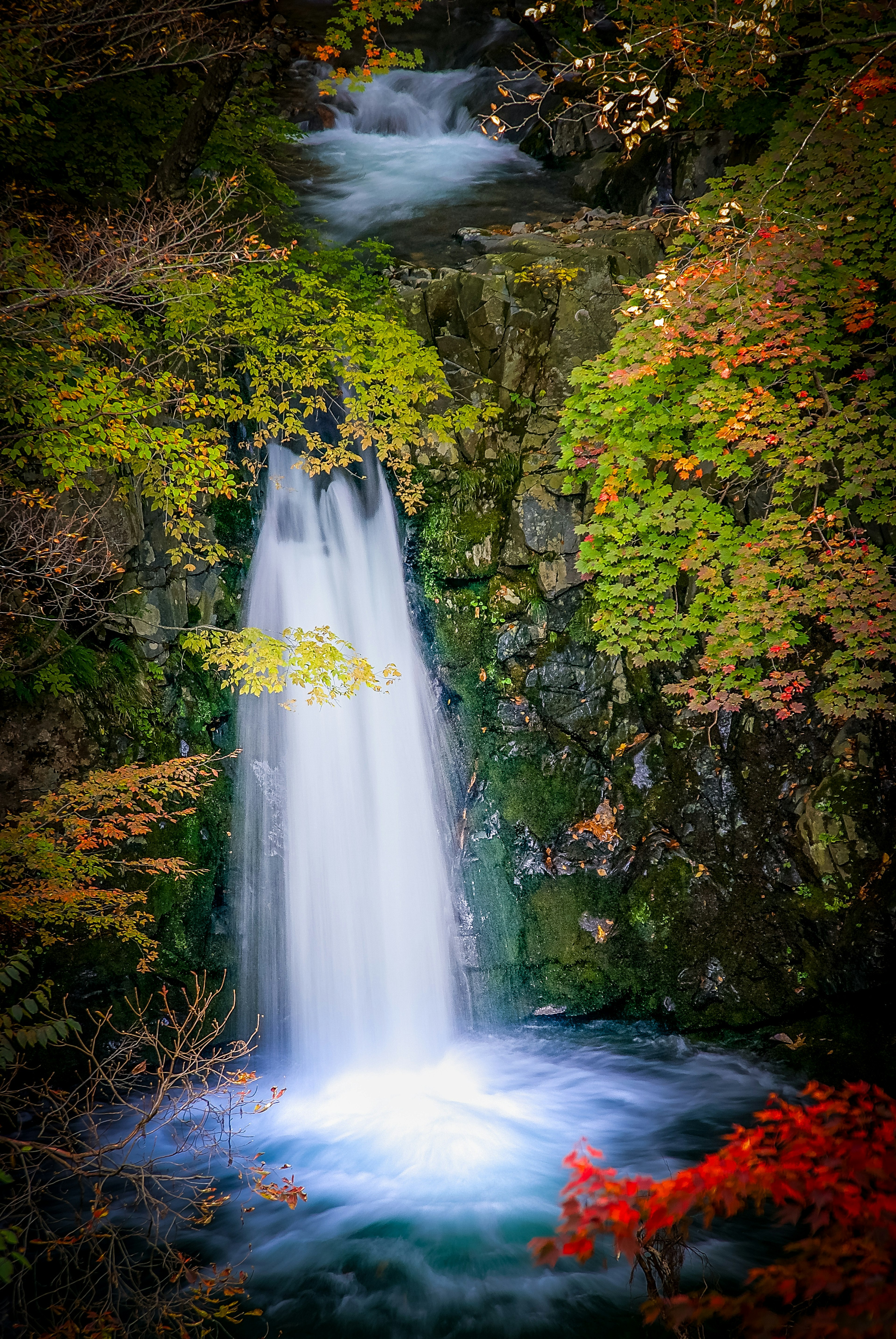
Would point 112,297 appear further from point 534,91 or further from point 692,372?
point 534,91

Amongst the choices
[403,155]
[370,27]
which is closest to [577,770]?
[370,27]

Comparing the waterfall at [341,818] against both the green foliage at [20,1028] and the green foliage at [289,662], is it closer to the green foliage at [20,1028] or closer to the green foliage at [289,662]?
the green foliage at [289,662]

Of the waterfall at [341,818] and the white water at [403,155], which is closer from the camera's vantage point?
the waterfall at [341,818]

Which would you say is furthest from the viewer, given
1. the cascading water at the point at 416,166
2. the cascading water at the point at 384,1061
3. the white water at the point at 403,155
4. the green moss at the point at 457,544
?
the white water at the point at 403,155

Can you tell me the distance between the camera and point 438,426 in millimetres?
8242

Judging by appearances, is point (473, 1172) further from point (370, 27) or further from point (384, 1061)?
point (370, 27)

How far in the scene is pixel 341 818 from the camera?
8273 mm

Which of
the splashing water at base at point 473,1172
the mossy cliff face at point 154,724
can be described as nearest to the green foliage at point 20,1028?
the splashing water at base at point 473,1172

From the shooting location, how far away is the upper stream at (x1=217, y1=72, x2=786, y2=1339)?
466cm

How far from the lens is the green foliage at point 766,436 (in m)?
6.05

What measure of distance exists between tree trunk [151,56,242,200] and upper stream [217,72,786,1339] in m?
2.79

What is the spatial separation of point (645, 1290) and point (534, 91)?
16199mm

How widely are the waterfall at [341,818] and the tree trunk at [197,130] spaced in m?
2.74

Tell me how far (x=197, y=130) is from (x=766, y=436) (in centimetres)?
630
